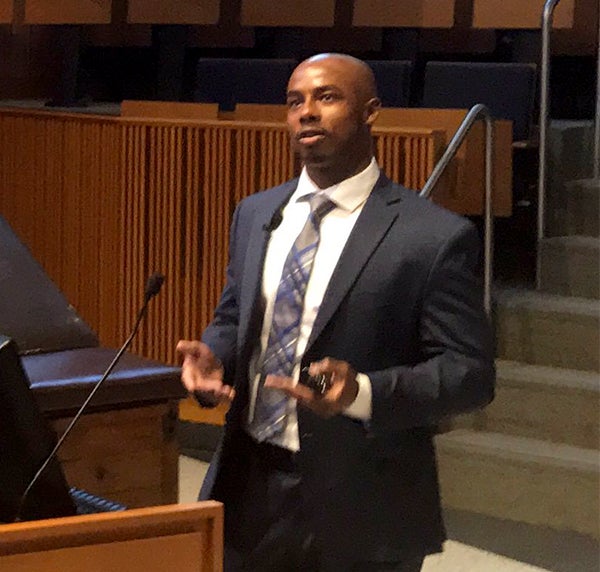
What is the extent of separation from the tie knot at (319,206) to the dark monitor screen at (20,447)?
42 centimetres

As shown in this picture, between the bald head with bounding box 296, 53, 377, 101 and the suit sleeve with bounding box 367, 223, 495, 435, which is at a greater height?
the bald head with bounding box 296, 53, 377, 101

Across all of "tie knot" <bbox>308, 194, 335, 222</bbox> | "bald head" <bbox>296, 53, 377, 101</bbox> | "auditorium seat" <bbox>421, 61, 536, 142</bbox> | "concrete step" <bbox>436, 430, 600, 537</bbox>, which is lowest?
"concrete step" <bbox>436, 430, 600, 537</bbox>

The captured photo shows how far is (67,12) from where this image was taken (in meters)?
4.93

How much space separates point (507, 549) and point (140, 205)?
141 centimetres

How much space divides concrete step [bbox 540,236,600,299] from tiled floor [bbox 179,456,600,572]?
2.40 ft

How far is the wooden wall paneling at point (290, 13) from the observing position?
4684 millimetres

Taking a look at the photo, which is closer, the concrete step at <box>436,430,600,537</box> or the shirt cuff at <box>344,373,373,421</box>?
the shirt cuff at <box>344,373,373,421</box>

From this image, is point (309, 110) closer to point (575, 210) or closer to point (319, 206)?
point (319, 206)

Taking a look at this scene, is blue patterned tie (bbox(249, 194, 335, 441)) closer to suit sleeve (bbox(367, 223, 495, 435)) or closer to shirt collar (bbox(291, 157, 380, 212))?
shirt collar (bbox(291, 157, 380, 212))

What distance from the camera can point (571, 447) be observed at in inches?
114

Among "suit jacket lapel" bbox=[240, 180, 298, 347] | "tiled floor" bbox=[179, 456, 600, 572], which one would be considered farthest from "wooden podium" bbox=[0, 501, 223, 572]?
"tiled floor" bbox=[179, 456, 600, 572]

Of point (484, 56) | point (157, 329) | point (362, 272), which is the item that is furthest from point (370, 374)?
point (484, 56)

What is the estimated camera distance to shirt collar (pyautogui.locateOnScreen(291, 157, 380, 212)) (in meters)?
1.30

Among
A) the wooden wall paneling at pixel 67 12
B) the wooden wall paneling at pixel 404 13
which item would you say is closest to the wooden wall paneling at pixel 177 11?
the wooden wall paneling at pixel 67 12
